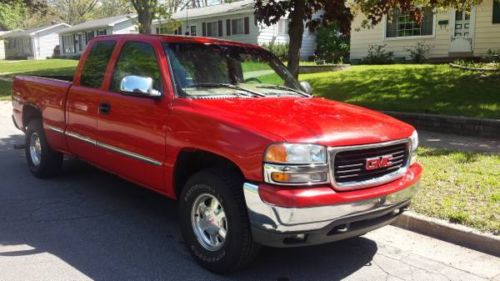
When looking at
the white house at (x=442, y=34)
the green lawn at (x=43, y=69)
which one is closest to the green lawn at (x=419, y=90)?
the white house at (x=442, y=34)

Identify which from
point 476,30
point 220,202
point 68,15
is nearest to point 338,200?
point 220,202

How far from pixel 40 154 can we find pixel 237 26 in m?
29.8

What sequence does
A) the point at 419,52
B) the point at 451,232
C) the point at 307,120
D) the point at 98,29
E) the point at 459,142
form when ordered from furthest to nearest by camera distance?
the point at 98,29, the point at 419,52, the point at 459,142, the point at 451,232, the point at 307,120

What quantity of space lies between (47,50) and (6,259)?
61.5 meters

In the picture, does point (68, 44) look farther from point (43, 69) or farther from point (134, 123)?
point (134, 123)

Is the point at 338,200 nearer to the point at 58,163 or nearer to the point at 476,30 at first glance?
the point at 58,163

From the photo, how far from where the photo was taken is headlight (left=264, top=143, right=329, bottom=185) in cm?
373

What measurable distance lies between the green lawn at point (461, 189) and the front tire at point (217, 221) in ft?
7.54

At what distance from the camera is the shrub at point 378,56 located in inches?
870

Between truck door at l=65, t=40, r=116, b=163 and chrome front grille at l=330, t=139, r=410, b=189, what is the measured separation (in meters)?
2.94

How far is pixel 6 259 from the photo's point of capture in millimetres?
4512

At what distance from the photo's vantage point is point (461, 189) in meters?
6.05

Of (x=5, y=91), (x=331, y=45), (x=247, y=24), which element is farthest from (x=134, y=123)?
(x=247, y=24)

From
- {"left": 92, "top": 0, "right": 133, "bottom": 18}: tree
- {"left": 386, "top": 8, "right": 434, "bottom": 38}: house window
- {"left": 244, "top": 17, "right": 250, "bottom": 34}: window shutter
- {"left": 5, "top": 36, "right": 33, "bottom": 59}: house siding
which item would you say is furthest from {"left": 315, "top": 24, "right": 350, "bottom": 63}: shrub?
{"left": 92, "top": 0, "right": 133, "bottom": 18}: tree
